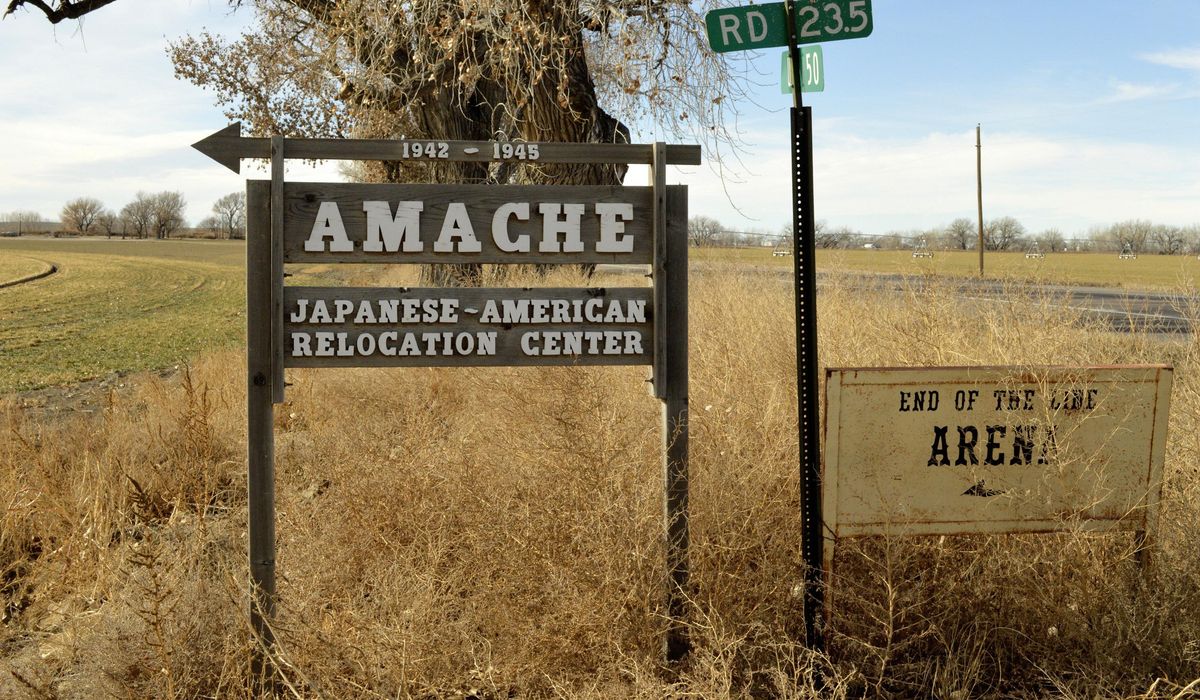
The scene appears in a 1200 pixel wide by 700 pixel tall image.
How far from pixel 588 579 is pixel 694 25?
20.5 feet

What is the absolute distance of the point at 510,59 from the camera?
27.1 ft

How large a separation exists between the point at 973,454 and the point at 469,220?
210 cm

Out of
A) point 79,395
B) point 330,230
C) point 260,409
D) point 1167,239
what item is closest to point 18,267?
point 79,395

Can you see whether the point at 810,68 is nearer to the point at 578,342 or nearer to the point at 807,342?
the point at 807,342

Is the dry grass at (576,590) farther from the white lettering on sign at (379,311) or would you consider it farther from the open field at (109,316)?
the open field at (109,316)

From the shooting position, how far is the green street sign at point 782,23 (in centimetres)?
339

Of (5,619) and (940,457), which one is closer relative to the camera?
(940,457)

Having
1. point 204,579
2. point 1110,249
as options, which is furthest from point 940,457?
point 1110,249

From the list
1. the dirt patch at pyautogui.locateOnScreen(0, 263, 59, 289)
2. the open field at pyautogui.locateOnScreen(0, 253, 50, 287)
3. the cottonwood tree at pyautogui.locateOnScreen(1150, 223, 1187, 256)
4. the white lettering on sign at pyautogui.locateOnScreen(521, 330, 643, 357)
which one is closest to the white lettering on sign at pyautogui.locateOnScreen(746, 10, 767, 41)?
the white lettering on sign at pyautogui.locateOnScreen(521, 330, 643, 357)

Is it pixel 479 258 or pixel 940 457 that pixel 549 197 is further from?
pixel 940 457

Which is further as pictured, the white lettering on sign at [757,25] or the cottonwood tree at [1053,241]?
the cottonwood tree at [1053,241]

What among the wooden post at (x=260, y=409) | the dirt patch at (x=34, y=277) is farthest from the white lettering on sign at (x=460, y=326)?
the dirt patch at (x=34, y=277)

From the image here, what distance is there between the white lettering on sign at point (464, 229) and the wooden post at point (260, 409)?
0.65 ft

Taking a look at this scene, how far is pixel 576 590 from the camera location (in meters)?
3.29
